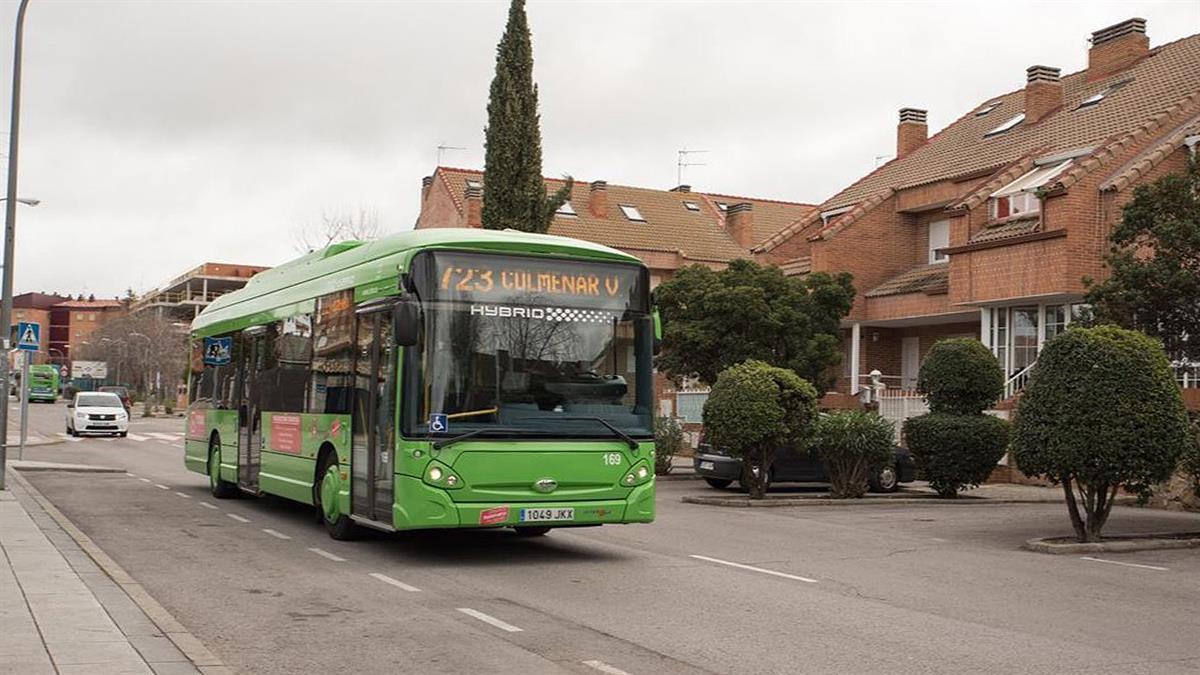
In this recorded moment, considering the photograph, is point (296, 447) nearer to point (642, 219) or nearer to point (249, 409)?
point (249, 409)

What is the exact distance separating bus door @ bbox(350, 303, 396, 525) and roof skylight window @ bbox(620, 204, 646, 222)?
41.6 meters

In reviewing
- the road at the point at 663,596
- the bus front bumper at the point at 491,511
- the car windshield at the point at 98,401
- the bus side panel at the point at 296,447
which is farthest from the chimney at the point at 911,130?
the bus front bumper at the point at 491,511

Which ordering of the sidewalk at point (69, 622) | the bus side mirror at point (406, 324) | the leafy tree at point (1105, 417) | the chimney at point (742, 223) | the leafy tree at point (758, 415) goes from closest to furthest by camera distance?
the sidewalk at point (69, 622) → the bus side mirror at point (406, 324) → the leafy tree at point (1105, 417) → the leafy tree at point (758, 415) → the chimney at point (742, 223)

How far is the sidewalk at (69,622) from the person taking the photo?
7.29 meters

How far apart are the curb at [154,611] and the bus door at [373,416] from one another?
2.48 m

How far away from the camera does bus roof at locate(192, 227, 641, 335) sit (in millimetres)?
12672

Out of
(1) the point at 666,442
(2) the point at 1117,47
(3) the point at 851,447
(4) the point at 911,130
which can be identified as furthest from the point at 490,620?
(4) the point at 911,130

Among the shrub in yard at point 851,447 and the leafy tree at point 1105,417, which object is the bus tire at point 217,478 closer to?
the shrub in yard at point 851,447

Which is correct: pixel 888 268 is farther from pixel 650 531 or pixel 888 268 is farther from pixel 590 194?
pixel 650 531

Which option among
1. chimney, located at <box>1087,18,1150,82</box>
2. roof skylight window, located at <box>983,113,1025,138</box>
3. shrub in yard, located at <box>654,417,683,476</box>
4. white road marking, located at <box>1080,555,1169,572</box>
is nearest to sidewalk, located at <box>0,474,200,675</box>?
white road marking, located at <box>1080,555,1169,572</box>

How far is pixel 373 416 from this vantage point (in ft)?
42.5

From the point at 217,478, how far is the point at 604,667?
14.4m

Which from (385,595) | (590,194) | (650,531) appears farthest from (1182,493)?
(590,194)

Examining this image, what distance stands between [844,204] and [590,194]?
16.0 meters
